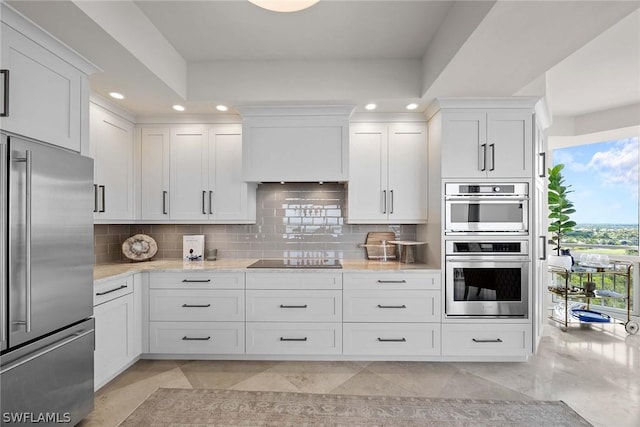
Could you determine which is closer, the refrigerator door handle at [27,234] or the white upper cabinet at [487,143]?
the refrigerator door handle at [27,234]

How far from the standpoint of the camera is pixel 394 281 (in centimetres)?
304

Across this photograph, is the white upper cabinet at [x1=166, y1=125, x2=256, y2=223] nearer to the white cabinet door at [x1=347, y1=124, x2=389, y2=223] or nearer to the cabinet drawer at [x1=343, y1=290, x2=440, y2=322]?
the white cabinet door at [x1=347, y1=124, x2=389, y2=223]

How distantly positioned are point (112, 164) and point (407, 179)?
281cm

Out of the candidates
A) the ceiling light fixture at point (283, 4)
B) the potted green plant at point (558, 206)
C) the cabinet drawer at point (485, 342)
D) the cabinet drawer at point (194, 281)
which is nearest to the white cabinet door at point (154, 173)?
the cabinet drawer at point (194, 281)

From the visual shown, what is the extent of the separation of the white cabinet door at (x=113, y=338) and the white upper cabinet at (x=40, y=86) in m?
1.24

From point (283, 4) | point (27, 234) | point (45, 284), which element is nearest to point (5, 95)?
point (27, 234)

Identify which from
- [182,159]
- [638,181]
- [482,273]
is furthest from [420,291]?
[638,181]

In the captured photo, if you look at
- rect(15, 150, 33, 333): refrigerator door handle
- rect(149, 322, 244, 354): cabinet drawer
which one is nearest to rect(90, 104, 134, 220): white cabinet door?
rect(149, 322, 244, 354): cabinet drawer

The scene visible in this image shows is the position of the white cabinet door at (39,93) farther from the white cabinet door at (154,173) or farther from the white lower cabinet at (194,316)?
the white lower cabinet at (194,316)

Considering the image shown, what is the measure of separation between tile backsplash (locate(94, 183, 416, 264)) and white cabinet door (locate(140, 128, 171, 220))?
0.34 meters

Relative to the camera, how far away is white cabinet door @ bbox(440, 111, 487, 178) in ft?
9.98

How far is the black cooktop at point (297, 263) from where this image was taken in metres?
3.18

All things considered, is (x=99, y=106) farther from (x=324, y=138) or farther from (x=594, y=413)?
(x=594, y=413)

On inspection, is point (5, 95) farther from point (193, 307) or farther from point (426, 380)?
point (426, 380)
